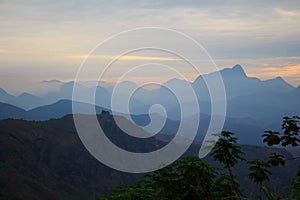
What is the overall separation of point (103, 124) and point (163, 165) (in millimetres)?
112778

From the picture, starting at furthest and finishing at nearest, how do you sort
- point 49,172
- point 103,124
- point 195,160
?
point 103,124
point 49,172
point 195,160

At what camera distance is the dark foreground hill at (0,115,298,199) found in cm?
7812

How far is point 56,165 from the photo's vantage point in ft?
320

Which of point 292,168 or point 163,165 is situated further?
point 292,168

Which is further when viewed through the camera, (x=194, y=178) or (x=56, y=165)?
(x=56, y=165)

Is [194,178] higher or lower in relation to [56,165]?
higher

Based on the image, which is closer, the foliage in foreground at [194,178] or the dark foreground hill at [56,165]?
the foliage in foreground at [194,178]

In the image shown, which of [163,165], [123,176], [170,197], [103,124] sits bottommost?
[123,176]

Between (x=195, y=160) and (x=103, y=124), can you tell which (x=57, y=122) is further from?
(x=195, y=160)

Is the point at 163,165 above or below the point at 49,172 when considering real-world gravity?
above

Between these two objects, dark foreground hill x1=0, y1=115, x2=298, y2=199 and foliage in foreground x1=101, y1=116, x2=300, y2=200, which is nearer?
foliage in foreground x1=101, y1=116, x2=300, y2=200

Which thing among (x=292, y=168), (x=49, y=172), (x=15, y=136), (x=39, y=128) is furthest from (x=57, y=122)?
(x=292, y=168)

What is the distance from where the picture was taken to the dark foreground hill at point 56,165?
256ft

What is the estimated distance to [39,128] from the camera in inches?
4407
